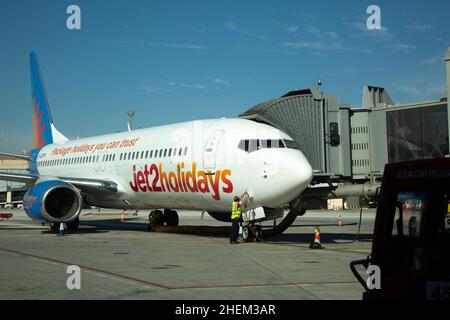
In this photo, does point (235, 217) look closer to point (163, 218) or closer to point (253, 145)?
point (253, 145)

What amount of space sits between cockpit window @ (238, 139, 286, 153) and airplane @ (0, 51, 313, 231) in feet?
0.11

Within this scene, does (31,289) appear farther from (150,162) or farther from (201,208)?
(150,162)

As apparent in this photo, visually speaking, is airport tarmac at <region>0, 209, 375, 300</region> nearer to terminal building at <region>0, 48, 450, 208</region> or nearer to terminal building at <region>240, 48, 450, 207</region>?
terminal building at <region>0, 48, 450, 208</region>

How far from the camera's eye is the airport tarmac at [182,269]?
979 cm

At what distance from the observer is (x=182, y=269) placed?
511 inches

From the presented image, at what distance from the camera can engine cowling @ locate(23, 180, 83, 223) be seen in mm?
24312

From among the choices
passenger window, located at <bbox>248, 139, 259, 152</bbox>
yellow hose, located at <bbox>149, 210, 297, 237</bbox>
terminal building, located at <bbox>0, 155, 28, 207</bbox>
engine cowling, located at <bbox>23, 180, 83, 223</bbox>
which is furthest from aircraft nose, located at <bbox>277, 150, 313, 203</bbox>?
terminal building, located at <bbox>0, 155, 28, 207</bbox>

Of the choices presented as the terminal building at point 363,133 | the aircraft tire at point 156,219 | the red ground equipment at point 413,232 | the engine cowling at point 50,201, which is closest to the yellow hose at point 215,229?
the aircraft tire at point 156,219

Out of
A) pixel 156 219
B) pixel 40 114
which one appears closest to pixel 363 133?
pixel 156 219

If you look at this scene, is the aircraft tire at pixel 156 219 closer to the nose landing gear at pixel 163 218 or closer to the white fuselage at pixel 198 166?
the nose landing gear at pixel 163 218

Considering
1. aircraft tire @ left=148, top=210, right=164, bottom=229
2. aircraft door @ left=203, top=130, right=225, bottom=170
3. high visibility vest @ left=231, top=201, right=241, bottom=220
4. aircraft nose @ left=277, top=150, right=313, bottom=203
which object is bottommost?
aircraft tire @ left=148, top=210, right=164, bottom=229

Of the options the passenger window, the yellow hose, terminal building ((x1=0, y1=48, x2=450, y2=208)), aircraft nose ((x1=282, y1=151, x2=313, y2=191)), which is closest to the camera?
aircraft nose ((x1=282, y1=151, x2=313, y2=191))

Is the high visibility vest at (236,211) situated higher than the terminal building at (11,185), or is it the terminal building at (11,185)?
the terminal building at (11,185)
